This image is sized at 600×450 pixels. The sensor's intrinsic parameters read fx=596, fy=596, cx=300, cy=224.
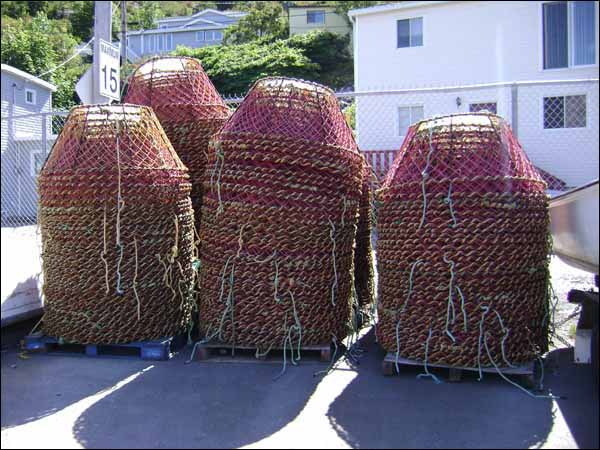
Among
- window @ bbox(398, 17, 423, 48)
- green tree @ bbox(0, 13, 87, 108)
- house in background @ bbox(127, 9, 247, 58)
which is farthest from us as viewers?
house in background @ bbox(127, 9, 247, 58)

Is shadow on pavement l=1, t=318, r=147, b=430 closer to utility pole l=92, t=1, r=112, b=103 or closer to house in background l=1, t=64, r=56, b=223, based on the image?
utility pole l=92, t=1, r=112, b=103

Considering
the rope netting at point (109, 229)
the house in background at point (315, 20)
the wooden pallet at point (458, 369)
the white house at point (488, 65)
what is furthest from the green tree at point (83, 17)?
the house in background at point (315, 20)

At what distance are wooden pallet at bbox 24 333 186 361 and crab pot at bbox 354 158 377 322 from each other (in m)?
1.75

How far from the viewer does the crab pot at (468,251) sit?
4.03 metres

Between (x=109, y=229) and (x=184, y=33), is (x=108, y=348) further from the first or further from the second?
(x=184, y=33)

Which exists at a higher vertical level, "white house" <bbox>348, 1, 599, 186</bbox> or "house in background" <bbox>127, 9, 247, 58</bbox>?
"house in background" <bbox>127, 9, 247, 58</bbox>

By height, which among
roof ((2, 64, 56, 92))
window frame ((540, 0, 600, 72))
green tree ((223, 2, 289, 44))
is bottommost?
roof ((2, 64, 56, 92))

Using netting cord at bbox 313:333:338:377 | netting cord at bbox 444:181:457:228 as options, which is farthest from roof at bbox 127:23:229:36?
netting cord at bbox 444:181:457:228

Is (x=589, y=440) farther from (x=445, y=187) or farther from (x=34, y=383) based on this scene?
(x=34, y=383)

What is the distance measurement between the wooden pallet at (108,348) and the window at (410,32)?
60.2 ft

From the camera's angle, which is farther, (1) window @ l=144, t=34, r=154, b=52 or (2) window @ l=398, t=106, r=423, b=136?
(1) window @ l=144, t=34, r=154, b=52

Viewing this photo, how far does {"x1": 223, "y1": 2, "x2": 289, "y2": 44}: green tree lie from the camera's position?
41719 millimetres

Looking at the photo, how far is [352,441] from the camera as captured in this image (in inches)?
130

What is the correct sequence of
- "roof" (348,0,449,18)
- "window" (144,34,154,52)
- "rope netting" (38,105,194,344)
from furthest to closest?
"window" (144,34,154,52) → "roof" (348,0,449,18) → "rope netting" (38,105,194,344)
